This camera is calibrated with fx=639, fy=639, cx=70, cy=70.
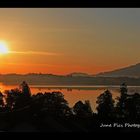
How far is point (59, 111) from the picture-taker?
159 inches

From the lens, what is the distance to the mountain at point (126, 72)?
4.03 m

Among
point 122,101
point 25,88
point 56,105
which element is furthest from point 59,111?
point 122,101

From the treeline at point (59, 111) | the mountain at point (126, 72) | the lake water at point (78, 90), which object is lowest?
the treeline at point (59, 111)

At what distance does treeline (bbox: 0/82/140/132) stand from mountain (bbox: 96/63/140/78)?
0.08 m

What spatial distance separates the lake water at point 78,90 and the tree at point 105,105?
0.08 ft

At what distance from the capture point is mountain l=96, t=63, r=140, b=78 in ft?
13.2

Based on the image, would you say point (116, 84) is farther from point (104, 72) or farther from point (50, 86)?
point (50, 86)

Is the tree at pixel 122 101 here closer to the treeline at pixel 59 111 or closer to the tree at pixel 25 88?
the treeline at pixel 59 111

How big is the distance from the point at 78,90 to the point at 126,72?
0.33 metres

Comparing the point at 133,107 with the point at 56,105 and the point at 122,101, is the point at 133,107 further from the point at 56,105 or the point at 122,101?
the point at 56,105

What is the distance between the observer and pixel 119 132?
3.99 meters
